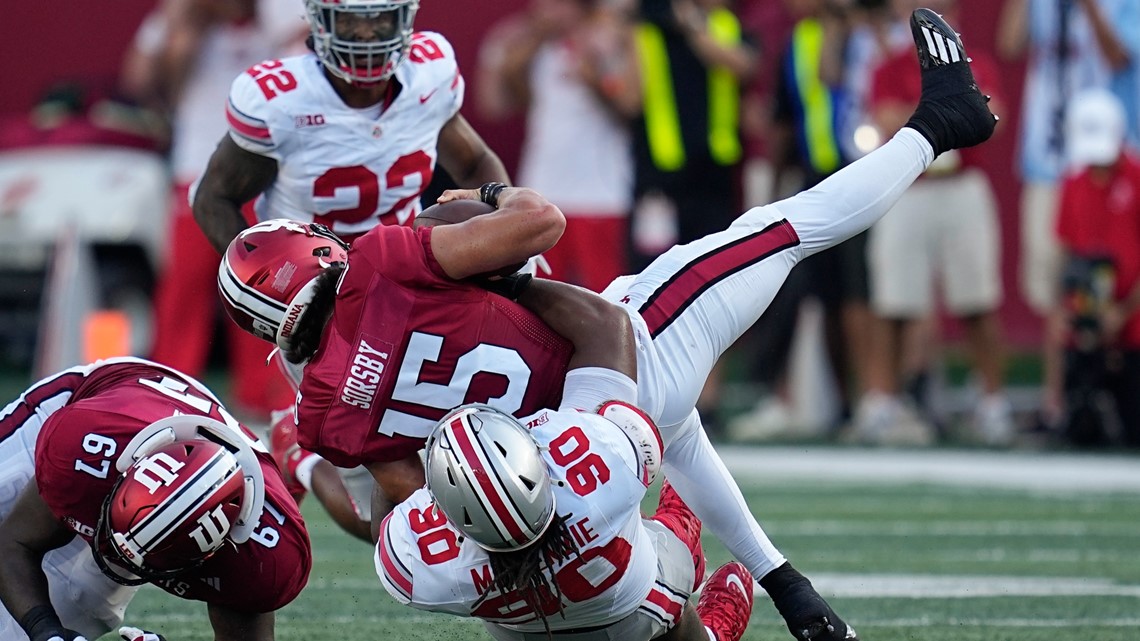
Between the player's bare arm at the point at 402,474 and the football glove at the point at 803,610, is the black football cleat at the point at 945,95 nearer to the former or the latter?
the football glove at the point at 803,610

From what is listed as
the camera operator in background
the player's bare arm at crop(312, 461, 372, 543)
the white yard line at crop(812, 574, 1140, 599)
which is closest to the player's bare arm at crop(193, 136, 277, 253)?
the player's bare arm at crop(312, 461, 372, 543)

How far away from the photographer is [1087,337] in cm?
793

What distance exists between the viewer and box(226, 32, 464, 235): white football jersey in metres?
4.77

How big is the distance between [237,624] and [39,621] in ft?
1.41

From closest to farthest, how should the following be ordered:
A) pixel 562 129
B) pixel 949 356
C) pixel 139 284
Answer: pixel 562 129 < pixel 139 284 < pixel 949 356

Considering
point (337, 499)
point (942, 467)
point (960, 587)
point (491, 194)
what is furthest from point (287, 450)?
point (942, 467)

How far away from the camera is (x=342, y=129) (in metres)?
4.83

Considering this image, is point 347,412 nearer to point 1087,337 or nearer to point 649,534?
point 649,534

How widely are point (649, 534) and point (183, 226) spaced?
168 inches

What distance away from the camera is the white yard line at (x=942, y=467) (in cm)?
712

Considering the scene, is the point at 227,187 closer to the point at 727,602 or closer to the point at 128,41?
the point at 727,602

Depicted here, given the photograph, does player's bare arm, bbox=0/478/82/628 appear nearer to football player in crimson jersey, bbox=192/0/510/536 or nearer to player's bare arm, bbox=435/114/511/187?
football player in crimson jersey, bbox=192/0/510/536

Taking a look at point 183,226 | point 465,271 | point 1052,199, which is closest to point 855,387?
point 1052,199

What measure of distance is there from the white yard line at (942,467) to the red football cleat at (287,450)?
2808 mm
